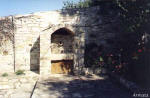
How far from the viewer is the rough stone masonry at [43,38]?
26.1 ft

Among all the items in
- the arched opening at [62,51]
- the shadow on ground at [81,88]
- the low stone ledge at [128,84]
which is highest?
the arched opening at [62,51]

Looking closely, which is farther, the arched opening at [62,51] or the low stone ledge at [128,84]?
the arched opening at [62,51]

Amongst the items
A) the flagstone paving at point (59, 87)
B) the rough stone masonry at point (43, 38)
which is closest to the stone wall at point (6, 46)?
the rough stone masonry at point (43, 38)

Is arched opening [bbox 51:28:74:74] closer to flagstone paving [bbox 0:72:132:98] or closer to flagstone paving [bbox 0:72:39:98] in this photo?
flagstone paving [bbox 0:72:132:98]

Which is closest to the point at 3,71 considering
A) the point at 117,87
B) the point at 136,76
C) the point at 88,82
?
the point at 88,82

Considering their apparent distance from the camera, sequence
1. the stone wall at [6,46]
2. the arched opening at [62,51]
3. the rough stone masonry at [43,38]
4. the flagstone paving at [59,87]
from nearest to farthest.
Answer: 1. the flagstone paving at [59,87]
2. the rough stone masonry at [43,38]
3. the stone wall at [6,46]
4. the arched opening at [62,51]

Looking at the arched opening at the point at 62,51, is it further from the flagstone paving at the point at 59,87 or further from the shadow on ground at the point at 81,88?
the shadow on ground at the point at 81,88

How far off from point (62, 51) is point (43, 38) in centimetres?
141

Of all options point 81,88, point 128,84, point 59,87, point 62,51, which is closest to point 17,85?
point 59,87

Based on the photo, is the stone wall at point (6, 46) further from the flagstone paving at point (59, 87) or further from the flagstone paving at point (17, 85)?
the flagstone paving at point (59, 87)

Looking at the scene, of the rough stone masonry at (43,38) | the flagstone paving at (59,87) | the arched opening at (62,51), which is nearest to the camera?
the flagstone paving at (59,87)

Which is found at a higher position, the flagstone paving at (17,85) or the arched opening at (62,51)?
the arched opening at (62,51)

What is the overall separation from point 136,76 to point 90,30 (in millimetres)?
3724

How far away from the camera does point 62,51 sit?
8.76m
